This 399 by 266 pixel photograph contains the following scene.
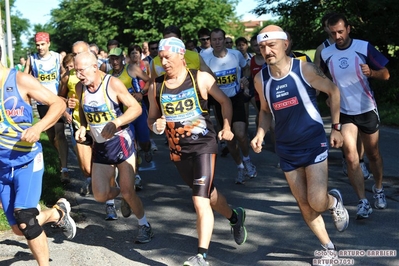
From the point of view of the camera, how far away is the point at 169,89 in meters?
6.13

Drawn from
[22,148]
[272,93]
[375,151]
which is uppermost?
[272,93]

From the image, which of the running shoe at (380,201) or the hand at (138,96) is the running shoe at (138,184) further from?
the running shoe at (380,201)

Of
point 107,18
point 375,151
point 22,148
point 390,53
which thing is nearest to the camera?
point 22,148

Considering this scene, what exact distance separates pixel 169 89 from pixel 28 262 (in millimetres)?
2045

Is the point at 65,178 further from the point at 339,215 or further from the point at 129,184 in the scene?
the point at 339,215

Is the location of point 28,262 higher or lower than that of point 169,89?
lower

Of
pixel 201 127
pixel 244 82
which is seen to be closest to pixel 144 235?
pixel 201 127

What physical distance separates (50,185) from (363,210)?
469cm

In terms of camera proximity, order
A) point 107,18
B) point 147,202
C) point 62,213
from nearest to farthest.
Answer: point 62,213, point 147,202, point 107,18

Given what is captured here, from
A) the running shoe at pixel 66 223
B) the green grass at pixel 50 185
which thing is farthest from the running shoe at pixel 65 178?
the running shoe at pixel 66 223

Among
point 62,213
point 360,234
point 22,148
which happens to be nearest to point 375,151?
point 360,234

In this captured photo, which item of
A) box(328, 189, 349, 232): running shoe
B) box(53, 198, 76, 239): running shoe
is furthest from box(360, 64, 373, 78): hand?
box(53, 198, 76, 239): running shoe

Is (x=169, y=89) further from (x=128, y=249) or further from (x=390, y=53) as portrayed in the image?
(x=390, y=53)

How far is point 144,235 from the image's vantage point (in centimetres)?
683
